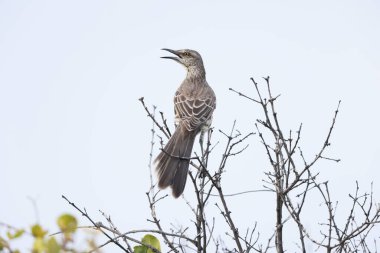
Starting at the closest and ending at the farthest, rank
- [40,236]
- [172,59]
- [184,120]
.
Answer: [40,236]
[184,120]
[172,59]

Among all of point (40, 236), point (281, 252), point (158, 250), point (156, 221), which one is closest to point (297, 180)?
point (281, 252)

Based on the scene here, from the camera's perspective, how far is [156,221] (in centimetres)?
425

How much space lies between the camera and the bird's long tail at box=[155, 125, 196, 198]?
5.09 m

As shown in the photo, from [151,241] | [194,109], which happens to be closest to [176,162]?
[194,109]

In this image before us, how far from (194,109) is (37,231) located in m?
5.29

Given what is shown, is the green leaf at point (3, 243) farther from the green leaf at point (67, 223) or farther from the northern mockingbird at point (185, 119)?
the northern mockingbird at point (185, 119)

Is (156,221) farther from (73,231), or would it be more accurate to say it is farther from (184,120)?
(73,231)

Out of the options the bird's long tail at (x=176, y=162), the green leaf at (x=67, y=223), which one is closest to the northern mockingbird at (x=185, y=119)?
the bird's long tail at (x=176, y=162)

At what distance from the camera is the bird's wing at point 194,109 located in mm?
6349

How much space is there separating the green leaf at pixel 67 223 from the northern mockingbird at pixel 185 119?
10.3 ft

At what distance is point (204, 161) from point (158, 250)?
1.97m

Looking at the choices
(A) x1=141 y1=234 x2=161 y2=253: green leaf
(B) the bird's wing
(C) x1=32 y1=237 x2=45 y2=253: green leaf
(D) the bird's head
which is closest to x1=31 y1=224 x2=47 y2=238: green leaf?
(C) x1=32 y1=237 x2=45 y2=253: green leaf

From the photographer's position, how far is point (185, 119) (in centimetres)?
638

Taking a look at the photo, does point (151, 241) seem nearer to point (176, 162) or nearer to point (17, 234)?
point (17, 234)
